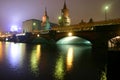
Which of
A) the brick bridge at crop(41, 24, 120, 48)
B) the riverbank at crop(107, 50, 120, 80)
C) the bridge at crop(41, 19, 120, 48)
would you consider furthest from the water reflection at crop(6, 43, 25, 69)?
the brick bridge at crop(41, 24, 120, 48)

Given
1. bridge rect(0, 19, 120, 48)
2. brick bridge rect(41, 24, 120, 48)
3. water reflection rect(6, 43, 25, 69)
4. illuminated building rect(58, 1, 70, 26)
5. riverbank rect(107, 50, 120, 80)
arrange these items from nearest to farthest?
riverbank rect(107, 50, 120, 80) < water reflection rect(6, 43, 25, 69) < bridge rect(0, 19, 120, 48) < brick bridge rect(41, 24, 120, 48) < illuminated building rect(58, 1, 70, 26)

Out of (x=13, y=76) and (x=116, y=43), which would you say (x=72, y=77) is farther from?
(x=116, y=43)

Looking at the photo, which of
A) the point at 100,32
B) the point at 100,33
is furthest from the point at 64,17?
the point at 100,33

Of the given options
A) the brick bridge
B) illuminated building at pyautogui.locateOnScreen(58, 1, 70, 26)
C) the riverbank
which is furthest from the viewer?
illuminated building at pyautogui.locateOnScreen(58, 1, 70, 26)

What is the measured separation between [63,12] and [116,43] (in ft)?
414

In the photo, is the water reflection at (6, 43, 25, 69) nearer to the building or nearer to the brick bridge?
the brick bridge

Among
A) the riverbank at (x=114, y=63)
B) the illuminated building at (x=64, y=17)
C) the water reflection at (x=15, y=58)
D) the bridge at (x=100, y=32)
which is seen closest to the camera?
the riverbank at (x=114, y=63)

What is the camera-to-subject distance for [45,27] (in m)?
174

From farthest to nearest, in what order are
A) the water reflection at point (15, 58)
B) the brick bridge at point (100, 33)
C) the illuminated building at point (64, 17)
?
the illuminated building at point (64, 17) < the brick bridge at point (100, 33) < the water reflection at point (15, 58)

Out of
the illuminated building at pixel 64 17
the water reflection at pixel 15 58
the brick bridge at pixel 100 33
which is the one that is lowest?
the water reflection at pixel 15 58

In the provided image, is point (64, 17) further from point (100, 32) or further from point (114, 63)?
point (114, 63)

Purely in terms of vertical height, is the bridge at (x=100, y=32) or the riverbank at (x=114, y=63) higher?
the bridge at (x=100, y=32)

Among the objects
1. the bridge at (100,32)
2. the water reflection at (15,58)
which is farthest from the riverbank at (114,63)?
the bridge at (100,32)

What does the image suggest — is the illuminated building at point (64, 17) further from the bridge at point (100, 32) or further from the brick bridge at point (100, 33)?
the brick bridge at point (100, 33)
